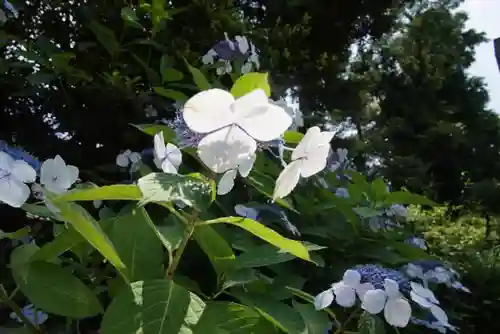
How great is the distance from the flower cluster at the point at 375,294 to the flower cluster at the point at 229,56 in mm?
822

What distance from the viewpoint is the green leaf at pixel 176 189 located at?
588mm

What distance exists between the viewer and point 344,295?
93 cm

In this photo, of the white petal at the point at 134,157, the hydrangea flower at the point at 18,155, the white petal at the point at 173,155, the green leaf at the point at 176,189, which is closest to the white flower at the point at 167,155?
the white petal at the point at 173,155

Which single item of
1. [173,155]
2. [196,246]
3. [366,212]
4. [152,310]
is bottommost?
[366,212]

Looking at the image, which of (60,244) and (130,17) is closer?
(60,244)

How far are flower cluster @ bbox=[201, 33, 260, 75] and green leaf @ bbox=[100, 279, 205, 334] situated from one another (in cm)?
106

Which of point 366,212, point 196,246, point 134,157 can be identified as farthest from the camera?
point 134,157

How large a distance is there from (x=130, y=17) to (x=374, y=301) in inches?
44.5

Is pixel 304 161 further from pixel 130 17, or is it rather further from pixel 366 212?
pixel 130 17

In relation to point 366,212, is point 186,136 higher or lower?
higher

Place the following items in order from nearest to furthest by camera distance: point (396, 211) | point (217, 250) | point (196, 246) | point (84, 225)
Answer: point (84, 225) < point (217, 250) < point (196, 246) < point (396, 211)

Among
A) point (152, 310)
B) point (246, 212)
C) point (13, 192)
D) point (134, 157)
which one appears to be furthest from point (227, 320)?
point (134, 157)

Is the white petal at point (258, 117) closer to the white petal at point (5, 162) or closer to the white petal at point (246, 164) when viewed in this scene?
the white petal at point (246, 164)

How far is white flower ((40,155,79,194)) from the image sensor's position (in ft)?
2.90
